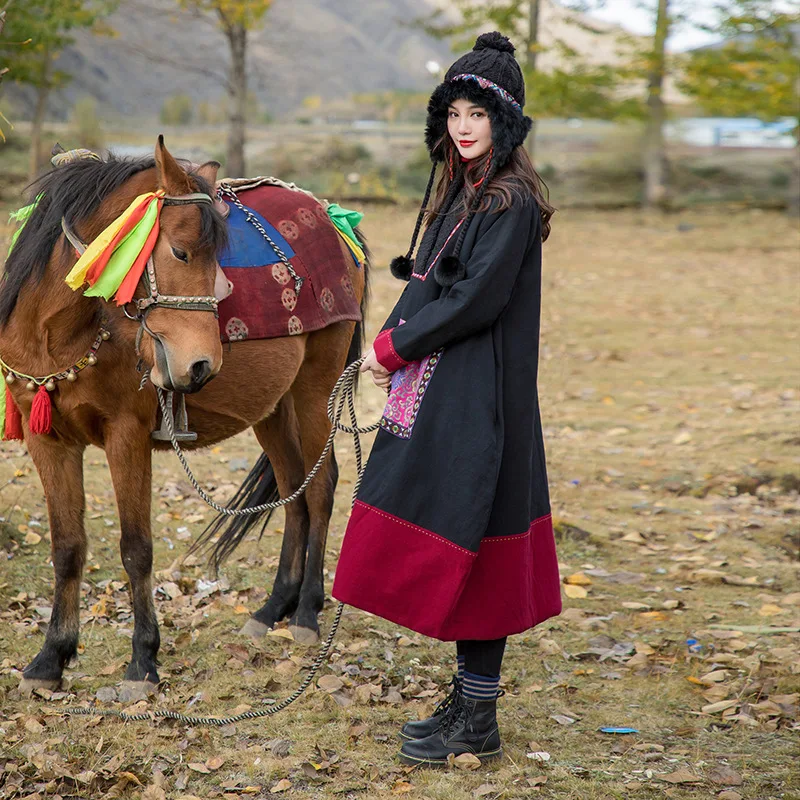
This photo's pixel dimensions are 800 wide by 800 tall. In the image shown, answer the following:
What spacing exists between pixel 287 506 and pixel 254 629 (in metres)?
0.59

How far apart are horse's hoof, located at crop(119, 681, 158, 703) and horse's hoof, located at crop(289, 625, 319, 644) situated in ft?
2.49

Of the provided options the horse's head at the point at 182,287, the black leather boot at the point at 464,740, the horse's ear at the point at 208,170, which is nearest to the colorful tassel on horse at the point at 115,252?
the horse's head at the point at 182,287

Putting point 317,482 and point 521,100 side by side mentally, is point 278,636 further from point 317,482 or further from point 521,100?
point 521,100

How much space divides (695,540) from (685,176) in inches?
848

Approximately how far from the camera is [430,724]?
3.33m

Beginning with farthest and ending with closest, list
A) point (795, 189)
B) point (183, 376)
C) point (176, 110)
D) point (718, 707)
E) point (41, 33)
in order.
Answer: point (176, 110), point (795, 189), point (41, 33), point (718, 707), point (183, 376)

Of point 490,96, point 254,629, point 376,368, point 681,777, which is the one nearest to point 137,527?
point 254,629

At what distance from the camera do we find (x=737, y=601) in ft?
15.8

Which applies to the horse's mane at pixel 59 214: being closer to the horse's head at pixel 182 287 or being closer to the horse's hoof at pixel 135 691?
the horse's head at pixel 182 287

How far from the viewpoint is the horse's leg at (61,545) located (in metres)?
3.54

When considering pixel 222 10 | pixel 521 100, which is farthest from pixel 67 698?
pixel 222 10

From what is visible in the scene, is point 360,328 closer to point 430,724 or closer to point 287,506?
point 287,506

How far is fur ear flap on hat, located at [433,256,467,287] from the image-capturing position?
2834 millimetres

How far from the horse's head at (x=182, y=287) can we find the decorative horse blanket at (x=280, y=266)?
0.49 meters
